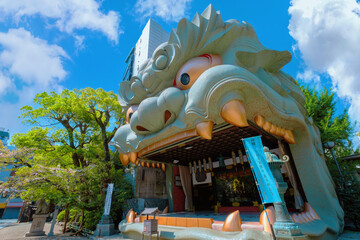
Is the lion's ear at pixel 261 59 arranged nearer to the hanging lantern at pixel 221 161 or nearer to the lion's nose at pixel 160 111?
the lion's nose at pixel 160 111

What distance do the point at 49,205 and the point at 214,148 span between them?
12.8 meters

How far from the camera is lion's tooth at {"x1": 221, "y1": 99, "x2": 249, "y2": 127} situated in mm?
5742

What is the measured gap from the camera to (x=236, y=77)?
230 inches

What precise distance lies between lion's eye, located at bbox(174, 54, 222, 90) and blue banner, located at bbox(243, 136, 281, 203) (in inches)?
142

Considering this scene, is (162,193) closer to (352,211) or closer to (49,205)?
(49,205)

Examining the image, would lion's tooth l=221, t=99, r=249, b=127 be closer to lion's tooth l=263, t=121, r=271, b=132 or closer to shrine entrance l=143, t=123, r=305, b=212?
lion's tooth l=263, t=121, r=271, b=132

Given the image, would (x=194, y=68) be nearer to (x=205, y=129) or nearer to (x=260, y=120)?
(x=205, y=129)

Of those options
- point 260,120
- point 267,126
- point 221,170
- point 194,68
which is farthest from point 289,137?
point 221,170

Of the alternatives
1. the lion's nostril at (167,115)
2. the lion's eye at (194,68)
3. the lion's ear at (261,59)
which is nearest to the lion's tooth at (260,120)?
the lion's ear at (261,59)

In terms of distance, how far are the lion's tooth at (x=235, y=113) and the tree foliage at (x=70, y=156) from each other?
1011 cm

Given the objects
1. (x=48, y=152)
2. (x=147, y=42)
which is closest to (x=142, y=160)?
(x=48, y=152)

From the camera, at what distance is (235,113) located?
576 centimetres

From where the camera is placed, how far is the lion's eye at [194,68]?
296 inches

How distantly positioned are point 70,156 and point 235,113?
14815 millimetres
